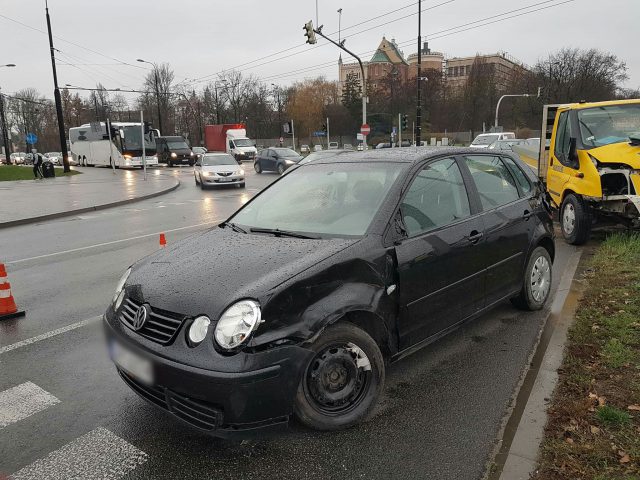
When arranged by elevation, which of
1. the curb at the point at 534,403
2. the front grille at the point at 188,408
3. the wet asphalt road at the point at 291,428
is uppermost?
the front grille at the point at 188,408

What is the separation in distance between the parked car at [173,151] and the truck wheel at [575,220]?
38.6 metres

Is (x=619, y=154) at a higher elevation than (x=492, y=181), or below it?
higher

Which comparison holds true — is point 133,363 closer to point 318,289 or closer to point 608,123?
point 318,289

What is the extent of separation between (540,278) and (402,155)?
2172 millimetres

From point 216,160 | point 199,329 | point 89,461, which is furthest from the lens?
point 216,160

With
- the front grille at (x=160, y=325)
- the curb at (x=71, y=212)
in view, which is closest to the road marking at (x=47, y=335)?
the front grille at (x=160, y=325)

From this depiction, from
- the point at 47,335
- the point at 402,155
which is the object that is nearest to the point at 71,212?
the point at 47,335

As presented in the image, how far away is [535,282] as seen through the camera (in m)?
5.02

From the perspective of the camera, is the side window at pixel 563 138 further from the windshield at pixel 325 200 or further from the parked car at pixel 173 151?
the parked car at pixel 173 151

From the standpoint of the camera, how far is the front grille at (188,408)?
8.66 ft

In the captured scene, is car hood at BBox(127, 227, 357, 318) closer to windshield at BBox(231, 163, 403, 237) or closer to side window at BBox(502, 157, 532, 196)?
windshield at BBox(231, 163, 403, 237)

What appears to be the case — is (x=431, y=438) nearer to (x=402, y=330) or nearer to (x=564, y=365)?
(x=402, y=330)

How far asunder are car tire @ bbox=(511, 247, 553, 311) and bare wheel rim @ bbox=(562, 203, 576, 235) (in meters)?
3.34

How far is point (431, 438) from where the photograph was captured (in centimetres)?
299
